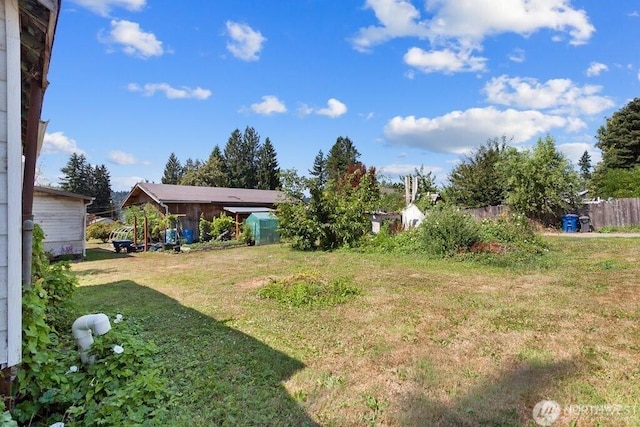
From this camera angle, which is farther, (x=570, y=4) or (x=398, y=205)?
(x=398, y=205)

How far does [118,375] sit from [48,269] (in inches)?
87.8

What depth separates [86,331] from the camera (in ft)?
9.53

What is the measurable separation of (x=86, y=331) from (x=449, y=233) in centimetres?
918

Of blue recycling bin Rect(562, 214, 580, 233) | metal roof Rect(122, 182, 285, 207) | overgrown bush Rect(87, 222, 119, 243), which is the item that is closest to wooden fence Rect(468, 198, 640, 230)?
blue recycling bin Rect(562, 214, 580, 233)

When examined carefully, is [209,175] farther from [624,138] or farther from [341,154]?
[624,138]

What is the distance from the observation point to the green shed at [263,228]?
1634 centimetres

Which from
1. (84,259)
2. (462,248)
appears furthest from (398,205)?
(84,259)

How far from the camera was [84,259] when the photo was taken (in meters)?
12.8

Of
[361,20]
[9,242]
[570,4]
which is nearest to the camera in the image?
[9,242]

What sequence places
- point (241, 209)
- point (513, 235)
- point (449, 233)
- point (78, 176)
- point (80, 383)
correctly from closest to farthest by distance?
point (80, 383) < point (449, 233) < point (513, 235) < point (241, 209) < point (78, 176)

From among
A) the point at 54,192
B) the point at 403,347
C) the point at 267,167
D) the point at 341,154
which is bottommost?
the point at 403,347

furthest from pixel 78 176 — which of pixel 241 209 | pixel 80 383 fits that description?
pixel 80 383

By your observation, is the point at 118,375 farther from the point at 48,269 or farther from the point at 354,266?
the point at 354,266

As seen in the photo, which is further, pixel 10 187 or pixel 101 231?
pixel 101 231
